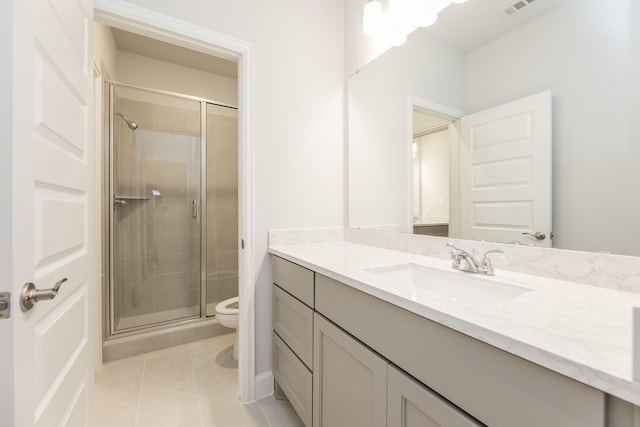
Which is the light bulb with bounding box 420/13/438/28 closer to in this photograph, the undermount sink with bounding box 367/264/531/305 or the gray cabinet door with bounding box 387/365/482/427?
the undermount sink with bounding box 367/264/531/305

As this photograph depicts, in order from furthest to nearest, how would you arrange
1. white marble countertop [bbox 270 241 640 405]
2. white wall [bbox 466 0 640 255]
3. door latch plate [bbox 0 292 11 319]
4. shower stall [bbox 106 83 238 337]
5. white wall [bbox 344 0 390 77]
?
1. shower stall [bbox 106 83 238 337]
2. white wall [bbox 344 0 390 77]
3. white wall [bbox 466 0 640 255]
4. door latch plate [bbox 0 292 11 319]
5. white marble countertop [bbox 270 241 640 405]

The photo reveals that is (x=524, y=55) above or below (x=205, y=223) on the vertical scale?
above

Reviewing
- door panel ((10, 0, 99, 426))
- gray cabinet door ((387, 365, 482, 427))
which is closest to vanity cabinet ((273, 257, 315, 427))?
gray cabinet door ((387, 365, 482, 427))

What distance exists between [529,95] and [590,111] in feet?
0.62

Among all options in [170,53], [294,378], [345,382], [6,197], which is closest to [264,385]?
[294,378]

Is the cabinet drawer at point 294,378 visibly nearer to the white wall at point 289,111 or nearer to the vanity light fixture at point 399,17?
the white wall at point 289,111

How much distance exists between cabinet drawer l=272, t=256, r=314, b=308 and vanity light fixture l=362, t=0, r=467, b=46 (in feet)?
4.30

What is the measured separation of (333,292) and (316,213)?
0.80m

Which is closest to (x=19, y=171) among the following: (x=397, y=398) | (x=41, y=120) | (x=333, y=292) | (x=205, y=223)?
(x=41, y=120)

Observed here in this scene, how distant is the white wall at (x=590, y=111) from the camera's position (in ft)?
2.49

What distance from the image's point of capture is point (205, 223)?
2625mm

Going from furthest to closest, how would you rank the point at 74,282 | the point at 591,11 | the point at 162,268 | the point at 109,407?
1. the point at 162,268
2. the point at 109,407
3. the point at 74,282
4. the point at 591,11

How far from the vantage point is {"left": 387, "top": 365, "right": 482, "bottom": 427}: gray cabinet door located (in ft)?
1.92

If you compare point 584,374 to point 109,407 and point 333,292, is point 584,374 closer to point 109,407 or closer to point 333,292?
point 333,292
